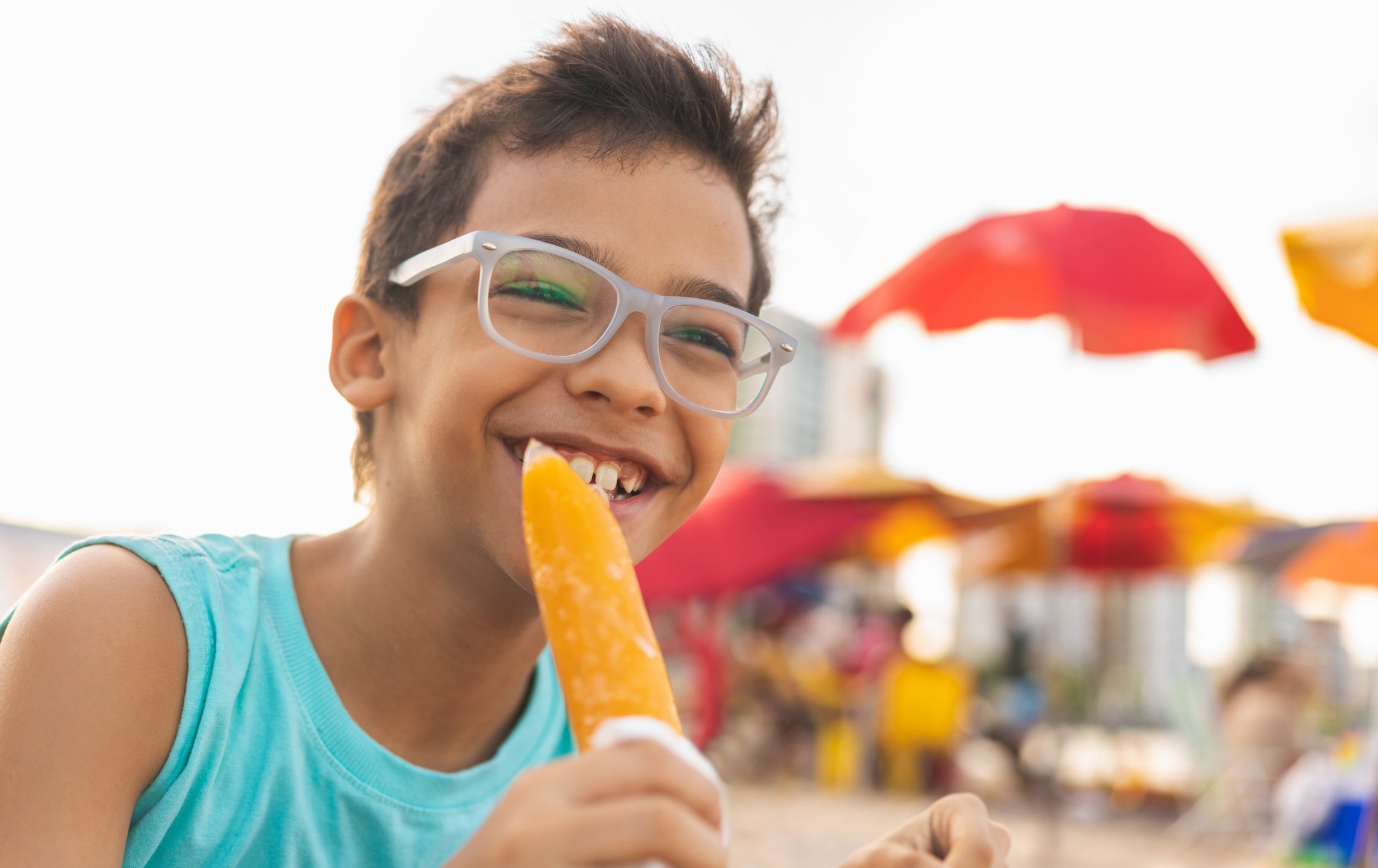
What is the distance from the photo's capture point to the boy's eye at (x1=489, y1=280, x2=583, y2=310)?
1.58m

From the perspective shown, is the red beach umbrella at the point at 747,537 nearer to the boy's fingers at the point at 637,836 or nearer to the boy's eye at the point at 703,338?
the boy's eye at the point at 703,338

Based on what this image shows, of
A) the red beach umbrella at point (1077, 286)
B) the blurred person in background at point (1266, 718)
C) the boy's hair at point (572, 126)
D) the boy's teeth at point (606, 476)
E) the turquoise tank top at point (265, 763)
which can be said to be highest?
the red beach umbrella at point (1077, 286)

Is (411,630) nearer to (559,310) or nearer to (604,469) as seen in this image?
(604,469)

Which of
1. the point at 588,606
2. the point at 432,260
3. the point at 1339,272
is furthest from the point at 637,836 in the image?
the point at 1339,272

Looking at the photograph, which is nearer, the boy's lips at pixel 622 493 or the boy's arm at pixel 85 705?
the boy's arm at pixel 85 705

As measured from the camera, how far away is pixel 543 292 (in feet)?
5.20

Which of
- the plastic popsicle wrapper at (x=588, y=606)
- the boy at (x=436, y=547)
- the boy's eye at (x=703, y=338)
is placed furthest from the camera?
the boy's eye at (x=703, y=338)

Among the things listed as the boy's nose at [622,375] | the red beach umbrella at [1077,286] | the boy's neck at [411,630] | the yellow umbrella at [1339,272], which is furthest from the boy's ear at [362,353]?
the red beach umbrella at [1077,286]

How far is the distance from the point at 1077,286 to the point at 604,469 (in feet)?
14.9

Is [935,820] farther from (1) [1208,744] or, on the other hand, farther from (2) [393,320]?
(1) [1208,744]

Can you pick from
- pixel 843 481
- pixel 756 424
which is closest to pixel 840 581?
pixel 843 481

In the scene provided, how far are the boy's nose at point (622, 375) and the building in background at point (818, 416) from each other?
32434mm

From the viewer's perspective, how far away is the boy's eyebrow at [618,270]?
1588mm

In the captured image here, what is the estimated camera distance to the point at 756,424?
61.8 meters
